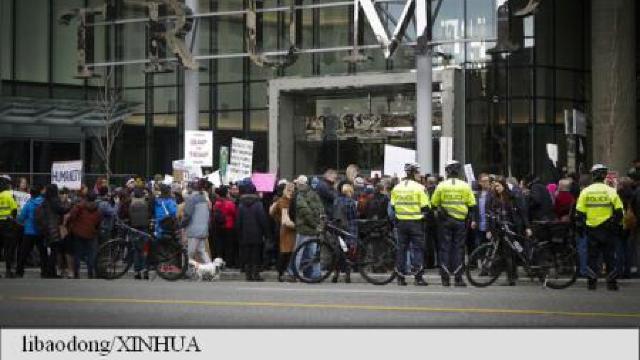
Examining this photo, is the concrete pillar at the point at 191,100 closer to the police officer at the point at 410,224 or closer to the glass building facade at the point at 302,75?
the glass building facade at the point at 302,75

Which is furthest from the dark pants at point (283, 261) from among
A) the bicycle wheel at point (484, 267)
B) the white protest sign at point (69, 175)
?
the white protest sign at point (69, 175)

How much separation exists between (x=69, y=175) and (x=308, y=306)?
574 inches

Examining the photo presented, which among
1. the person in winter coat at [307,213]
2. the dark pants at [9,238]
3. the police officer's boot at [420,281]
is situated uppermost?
the person in winter coat at [307,213]

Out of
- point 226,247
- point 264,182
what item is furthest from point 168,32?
point 226,247

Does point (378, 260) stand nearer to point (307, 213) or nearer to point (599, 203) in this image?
point (307, 213)

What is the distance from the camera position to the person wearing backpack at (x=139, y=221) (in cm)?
2258

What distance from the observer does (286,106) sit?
43.5 metres

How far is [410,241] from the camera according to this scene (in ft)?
65.5

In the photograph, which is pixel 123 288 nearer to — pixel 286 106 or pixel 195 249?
pixel 195 249

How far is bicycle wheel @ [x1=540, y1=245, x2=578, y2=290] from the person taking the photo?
1895 centimetres

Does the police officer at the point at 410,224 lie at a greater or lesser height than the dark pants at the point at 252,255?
greater

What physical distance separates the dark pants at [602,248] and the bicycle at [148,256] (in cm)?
727

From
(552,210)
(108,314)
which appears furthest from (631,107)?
(108,314)

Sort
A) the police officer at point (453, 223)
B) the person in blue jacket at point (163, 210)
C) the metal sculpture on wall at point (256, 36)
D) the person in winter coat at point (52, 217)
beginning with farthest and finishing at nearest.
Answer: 1. the metal sculpture on wall at point (256, 36)
2. the person in winter coat at point (52, 217)
3. the person in blue jacket at point (163, 210)
4. the police officer at point (453, 223)
